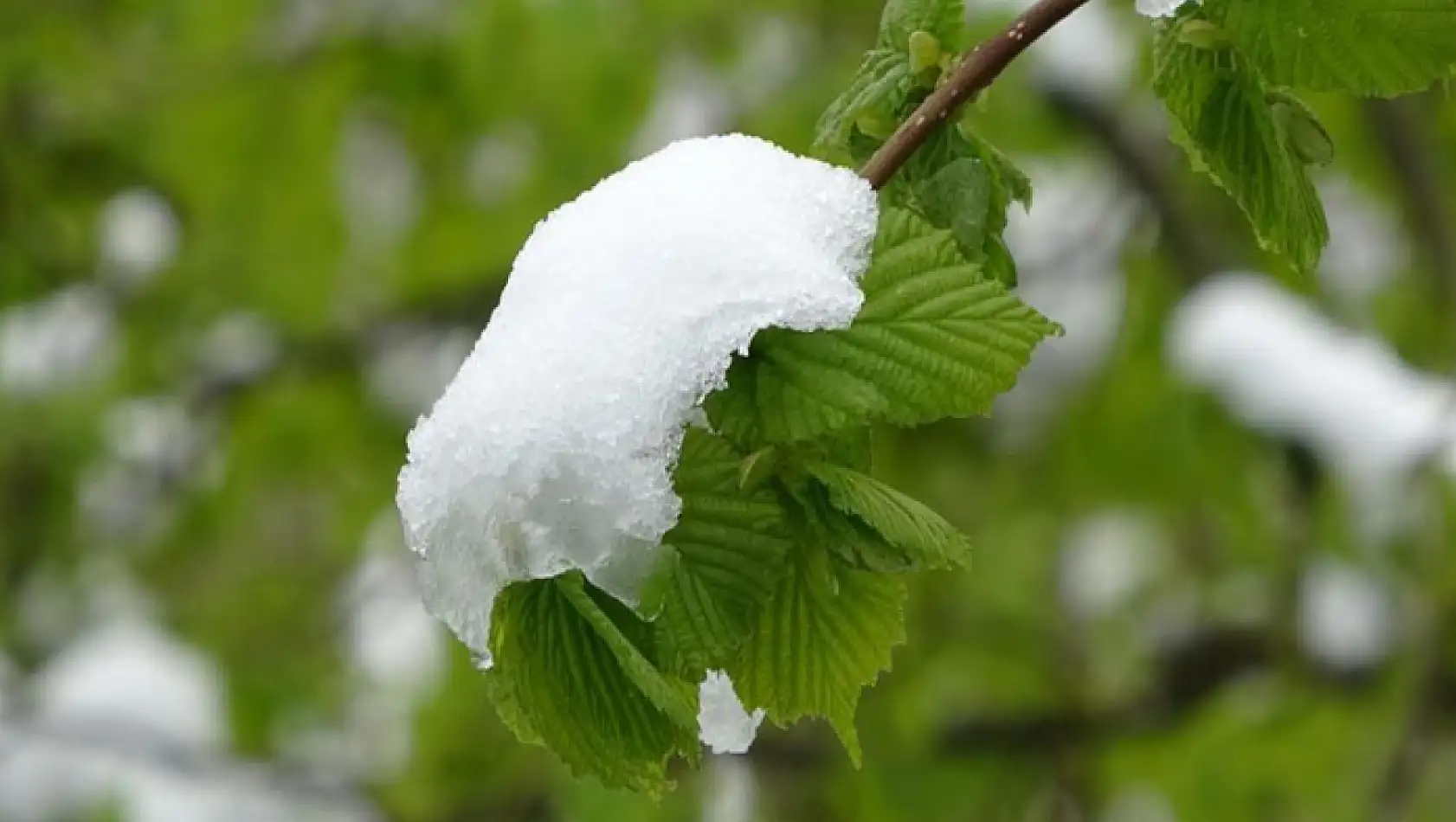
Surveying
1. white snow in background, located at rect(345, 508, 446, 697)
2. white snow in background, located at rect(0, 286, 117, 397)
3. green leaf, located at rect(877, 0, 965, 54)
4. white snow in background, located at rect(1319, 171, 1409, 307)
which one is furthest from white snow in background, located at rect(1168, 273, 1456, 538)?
white snow in background, located at rect(0, 286, 117, 397)

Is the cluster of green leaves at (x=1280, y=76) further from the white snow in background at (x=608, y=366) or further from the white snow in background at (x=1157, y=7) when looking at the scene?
the white snow in background at (x=608, y=366)

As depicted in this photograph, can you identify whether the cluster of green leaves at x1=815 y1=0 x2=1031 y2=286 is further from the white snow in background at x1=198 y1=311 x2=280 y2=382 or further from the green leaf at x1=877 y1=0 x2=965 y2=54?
the white snow in background at x1=198 y1=311 x2=280 y2=382

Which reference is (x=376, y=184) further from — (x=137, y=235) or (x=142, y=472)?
(x=142, y=472)

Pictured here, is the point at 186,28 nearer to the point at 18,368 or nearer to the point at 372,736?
the point at 18,368

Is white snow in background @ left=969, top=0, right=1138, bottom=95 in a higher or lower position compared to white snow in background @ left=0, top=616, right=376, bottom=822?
higher

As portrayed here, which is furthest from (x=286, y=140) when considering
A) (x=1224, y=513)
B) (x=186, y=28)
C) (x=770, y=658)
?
(x=770, y=658)

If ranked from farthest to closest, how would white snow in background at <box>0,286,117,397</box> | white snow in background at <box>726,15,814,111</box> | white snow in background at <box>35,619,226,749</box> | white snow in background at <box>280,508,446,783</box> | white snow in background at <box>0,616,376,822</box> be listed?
white snow in background at <box>0,286,117,397</box>
white snow in background at <box>280,508,446,783</box>
white snow in background at <box>726,15,814,111</box>
white snow in background at <box>35,619,226,749</box>
white snow in background at <box>0,616,376,822</box>
